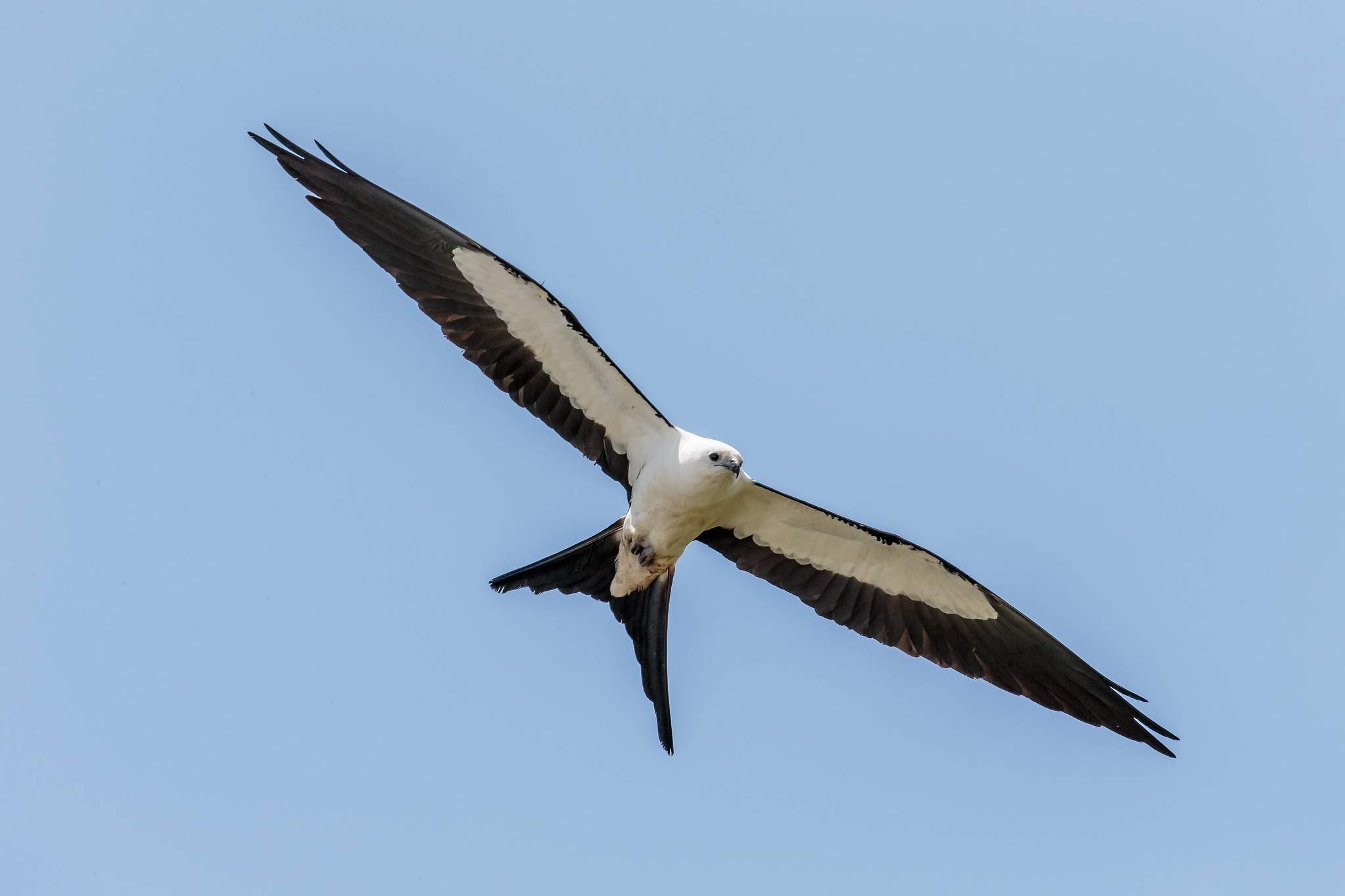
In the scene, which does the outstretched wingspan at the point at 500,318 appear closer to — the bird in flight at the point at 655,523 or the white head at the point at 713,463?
the bird in flight at the point at 655,523

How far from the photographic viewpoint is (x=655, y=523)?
9234 millimetres

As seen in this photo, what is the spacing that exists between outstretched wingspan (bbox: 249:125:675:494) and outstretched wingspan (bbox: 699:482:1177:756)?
1.18 meters

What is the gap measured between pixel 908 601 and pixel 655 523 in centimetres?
221

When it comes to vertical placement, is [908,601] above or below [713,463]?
above

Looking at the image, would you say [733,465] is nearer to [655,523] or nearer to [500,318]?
[655,523]

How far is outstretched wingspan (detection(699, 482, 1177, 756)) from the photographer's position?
9.56 meters

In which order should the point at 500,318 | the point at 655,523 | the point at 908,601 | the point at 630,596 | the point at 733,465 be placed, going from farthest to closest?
1. the point at 908,601
2. the point at 630,596
3. the point at 655,523
4. the point at 500,318
5. the point at 733,465

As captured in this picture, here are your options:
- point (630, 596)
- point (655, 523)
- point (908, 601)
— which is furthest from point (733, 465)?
point (908, 601)

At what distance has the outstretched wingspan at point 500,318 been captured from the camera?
28.5 feet

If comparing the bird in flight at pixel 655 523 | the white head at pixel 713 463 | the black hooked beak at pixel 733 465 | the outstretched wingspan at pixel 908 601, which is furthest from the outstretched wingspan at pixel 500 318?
A: the outstretched wingspan at pixel 908 601

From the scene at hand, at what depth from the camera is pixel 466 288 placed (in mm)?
9016

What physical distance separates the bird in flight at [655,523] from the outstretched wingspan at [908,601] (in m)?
0.01

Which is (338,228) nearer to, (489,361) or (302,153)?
(302,153)

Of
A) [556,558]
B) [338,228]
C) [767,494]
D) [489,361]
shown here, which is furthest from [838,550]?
[338,228]
